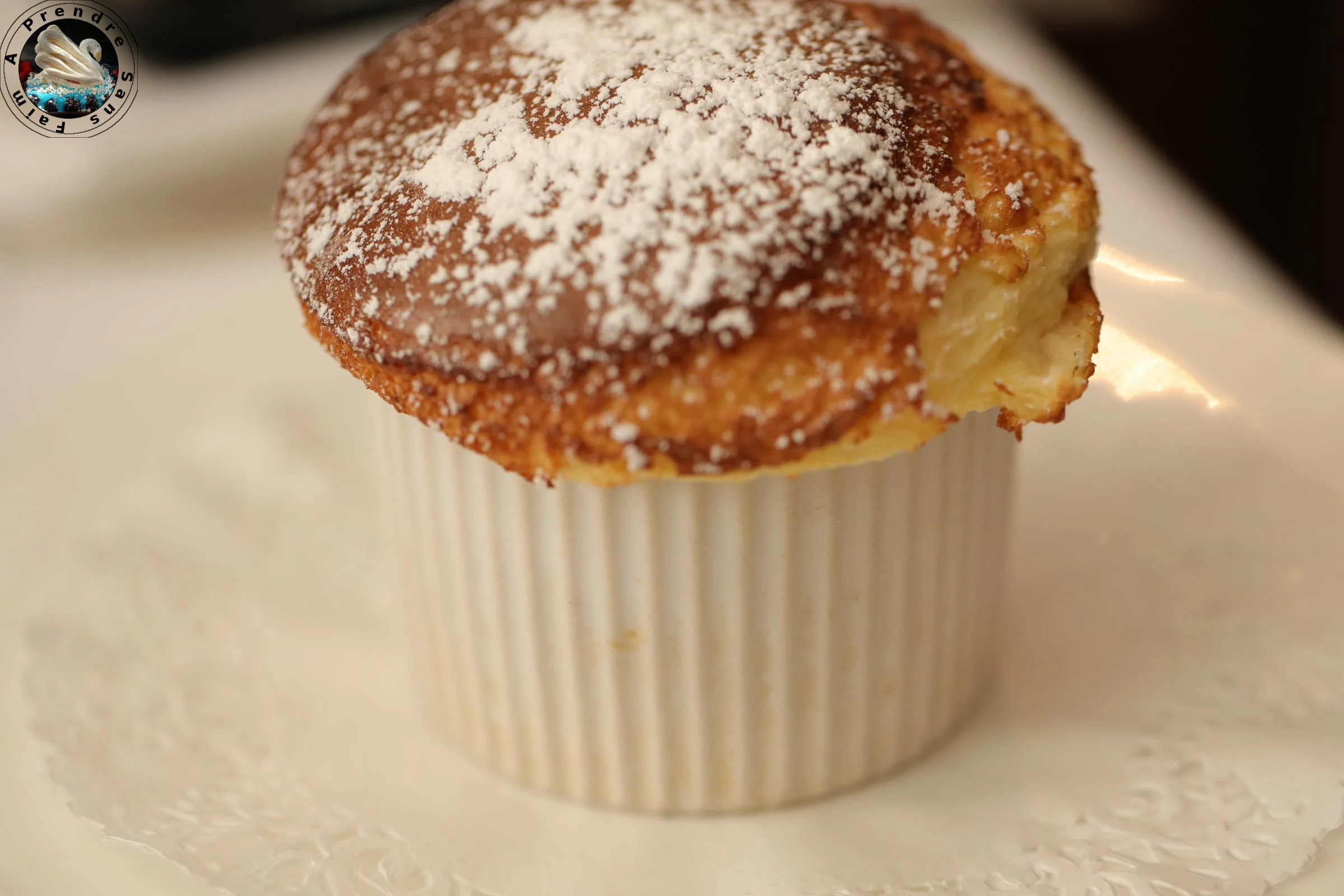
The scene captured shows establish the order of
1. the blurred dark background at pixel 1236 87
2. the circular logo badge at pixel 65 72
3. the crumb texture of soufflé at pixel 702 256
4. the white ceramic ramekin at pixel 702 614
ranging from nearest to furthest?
the crumb texture of soufflé at pixel 702 256 < the white ceramic ramekin at pixel 702 614 < the circular logo badge at pixel 65 72 < the blurred dark background at pixel 1236 87

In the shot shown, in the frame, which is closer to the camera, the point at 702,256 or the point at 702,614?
the point at 702,256

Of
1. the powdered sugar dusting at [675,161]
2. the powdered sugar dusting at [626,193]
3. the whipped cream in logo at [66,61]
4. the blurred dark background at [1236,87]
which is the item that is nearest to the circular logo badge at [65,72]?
the whipped cream in logo at [66,61]

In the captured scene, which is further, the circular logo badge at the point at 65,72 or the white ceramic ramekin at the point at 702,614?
the circular logo badge at the point at 65,72

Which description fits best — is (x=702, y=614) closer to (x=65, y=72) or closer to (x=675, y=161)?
(x=675, y=161)

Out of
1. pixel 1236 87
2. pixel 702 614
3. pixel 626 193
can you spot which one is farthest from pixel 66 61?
pixel 1236 87

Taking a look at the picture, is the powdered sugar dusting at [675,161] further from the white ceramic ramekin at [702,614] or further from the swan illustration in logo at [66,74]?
the swan illustration in logo at [66,74]

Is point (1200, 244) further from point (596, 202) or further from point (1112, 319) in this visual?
point (596, 202)

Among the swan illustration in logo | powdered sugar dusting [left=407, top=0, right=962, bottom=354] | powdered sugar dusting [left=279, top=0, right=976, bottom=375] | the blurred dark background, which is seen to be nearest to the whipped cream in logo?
the swan illustration in logo

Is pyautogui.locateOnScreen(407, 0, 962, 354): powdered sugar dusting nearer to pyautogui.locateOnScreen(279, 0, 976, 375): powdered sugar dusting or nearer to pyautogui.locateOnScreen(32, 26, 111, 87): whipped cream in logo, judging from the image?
pyautogui.locateOnScreen(279, 0, 976, 375): powdered sugar dusting
